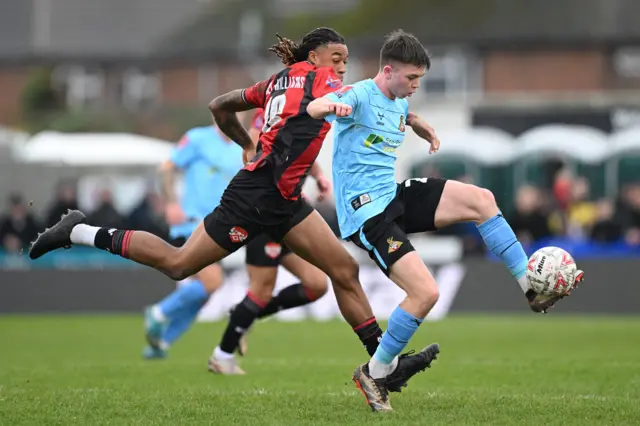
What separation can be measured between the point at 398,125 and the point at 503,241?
A: 1.14m

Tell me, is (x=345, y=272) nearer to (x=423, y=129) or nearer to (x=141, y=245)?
(x=423, y=129)

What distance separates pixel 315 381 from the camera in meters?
10.5

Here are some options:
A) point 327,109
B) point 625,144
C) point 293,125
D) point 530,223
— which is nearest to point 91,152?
point 530,223

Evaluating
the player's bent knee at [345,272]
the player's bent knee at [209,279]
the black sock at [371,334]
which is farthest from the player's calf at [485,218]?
the player's bent knee at [209,279]

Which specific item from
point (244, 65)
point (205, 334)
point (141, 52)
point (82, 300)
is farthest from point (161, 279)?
point (141, 52)

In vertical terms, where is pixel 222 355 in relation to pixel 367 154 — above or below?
below

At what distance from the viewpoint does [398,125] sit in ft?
28.9

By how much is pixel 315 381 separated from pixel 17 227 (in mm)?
13669

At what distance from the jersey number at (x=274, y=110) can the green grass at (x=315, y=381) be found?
204 cm

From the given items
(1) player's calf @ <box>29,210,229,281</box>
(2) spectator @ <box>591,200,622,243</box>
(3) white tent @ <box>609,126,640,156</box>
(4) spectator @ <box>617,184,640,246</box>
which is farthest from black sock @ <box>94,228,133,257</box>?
(3) white tent @ <box>609,126,640,156</box>

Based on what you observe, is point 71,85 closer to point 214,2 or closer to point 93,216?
point 214,2

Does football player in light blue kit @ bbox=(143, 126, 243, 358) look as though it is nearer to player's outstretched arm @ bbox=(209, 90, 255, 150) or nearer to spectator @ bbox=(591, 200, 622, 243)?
player's outstretched arm @ bbox=(209, 90, 255, 150)

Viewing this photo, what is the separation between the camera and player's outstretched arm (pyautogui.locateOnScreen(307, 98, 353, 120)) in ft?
26.0

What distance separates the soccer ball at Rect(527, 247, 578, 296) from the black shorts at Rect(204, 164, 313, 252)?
1.90 m
